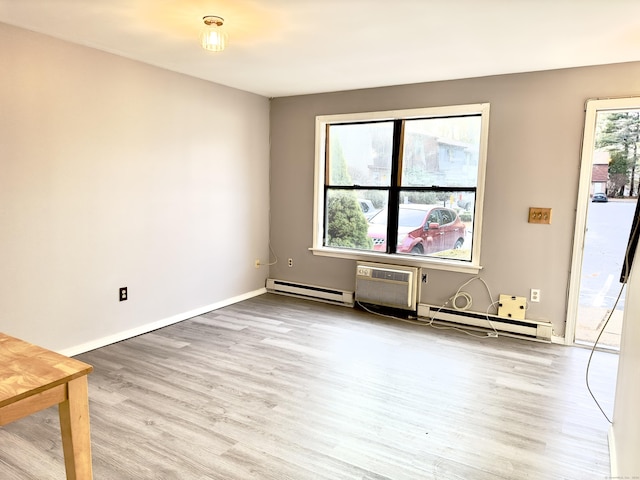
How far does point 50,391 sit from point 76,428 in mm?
192

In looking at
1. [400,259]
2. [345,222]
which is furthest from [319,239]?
[400,259]

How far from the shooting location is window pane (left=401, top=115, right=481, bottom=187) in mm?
4121

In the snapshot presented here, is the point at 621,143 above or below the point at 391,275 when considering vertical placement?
above

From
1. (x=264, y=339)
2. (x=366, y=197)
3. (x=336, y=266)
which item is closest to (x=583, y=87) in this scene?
(x=366, y=197)

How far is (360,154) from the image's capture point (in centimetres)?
476

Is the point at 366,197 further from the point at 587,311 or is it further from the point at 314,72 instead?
the point at 587,311

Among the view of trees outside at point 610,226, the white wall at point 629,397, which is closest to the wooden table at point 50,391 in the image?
the white wall at point 629,397

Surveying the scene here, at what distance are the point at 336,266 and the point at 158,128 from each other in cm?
234

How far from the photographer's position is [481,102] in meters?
3.94

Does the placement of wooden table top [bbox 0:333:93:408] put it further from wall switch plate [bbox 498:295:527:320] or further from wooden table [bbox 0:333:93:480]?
wall switch plate [bbox 498:295:527:320]

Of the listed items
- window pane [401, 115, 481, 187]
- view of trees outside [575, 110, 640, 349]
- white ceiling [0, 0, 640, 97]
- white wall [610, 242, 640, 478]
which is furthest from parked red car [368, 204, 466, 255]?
white wall [610, 242, 640, 478]

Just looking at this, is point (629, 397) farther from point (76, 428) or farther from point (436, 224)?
point (436, 224)

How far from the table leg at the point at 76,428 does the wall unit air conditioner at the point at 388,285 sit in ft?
10.7

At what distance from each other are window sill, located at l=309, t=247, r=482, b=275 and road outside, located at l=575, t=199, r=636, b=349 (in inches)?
39.0
